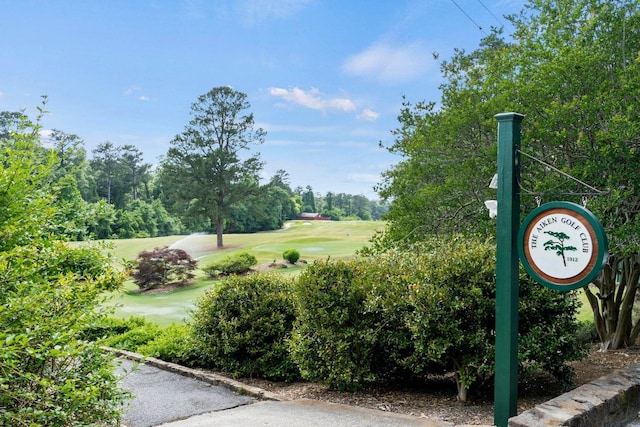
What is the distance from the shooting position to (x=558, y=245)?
335 centimetres

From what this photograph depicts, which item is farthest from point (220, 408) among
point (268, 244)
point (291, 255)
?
point (268, 244)

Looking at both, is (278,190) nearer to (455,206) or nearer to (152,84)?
(152,84)

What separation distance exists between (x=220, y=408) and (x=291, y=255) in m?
10.5

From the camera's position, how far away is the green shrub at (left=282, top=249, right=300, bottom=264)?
14852 millimetres

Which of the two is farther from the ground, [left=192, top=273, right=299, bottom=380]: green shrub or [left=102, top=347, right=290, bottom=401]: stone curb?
[left=192, top=273, right=299, bottom=380]: green shrub

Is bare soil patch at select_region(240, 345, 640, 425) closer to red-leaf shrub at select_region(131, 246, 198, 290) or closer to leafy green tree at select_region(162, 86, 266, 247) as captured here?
red-leaf shrub at select_region(131, 246, 198, 290)

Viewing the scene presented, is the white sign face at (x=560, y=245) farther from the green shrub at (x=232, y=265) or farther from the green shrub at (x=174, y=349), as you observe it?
the green shrub at (x=232, y=265)

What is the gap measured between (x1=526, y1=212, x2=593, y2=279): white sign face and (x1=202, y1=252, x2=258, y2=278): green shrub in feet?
35.3

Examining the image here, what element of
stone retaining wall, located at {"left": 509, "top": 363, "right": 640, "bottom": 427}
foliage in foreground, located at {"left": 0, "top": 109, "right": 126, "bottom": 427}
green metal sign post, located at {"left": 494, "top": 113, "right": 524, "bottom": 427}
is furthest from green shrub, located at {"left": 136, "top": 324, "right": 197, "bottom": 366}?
stone retaining wall, located at {"left": 509, "top": 363, "right": 640, "bottom": 427}

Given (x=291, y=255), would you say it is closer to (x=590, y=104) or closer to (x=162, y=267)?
(x=162, y=267)

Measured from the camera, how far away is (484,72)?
24.1ft

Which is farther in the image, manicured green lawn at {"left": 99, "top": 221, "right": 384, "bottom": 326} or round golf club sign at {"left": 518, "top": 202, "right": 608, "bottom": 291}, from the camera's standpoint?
manicured green lawn at {"left": 99, "top": 221, "right": 384, "bottom": 326}

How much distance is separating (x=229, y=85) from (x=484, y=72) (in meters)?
12.8

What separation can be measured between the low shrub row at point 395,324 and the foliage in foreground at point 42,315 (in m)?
1.14
